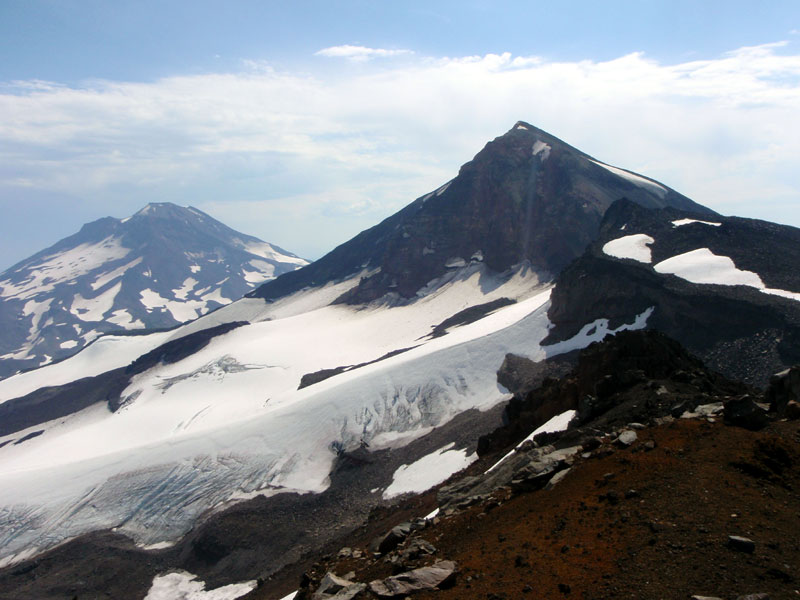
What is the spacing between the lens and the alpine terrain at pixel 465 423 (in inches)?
473

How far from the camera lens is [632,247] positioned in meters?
57.5

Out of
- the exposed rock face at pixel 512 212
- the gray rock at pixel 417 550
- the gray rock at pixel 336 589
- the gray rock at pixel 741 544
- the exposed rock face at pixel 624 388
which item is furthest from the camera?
the exposed rock face at pixel 512 212

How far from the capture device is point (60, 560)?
39.0 m

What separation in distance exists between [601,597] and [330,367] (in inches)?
2641

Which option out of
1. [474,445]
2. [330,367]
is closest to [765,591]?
[474,445]

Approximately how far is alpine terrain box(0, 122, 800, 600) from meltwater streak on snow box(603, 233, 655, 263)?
0.29 m

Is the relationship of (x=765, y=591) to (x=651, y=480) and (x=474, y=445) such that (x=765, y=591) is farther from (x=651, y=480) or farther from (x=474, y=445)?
(x=474, y=445)

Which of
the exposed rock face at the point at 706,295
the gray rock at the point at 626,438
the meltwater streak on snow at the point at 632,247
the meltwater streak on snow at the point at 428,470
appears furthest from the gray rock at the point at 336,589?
the meltwater streak on snow at the point at 632,247

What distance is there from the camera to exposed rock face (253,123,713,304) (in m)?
96.9

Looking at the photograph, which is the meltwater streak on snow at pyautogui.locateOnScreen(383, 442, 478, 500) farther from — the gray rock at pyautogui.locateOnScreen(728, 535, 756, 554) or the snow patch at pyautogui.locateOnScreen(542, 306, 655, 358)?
the gray rock at pyautogui.locateOnScreen(728, 535, 756, 554)

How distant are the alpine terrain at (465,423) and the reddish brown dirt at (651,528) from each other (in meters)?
0.06

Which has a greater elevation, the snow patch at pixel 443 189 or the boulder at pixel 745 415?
the snow patch at pixel 443 189

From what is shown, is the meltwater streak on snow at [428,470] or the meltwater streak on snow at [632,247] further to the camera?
the meltwater streak on snow at [632,247]

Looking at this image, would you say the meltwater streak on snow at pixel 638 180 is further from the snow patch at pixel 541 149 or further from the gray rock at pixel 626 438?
the gray rock at pixel 626 438
